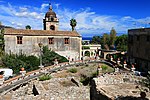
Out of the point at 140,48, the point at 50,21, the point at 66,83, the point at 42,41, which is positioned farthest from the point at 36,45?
the point at 66,83

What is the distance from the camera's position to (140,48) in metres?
31.0

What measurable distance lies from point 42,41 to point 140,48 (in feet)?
56.4

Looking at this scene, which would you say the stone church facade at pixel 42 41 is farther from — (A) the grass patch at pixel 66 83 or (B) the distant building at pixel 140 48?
(A) the grass patch at pixel 66 83

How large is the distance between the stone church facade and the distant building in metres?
10.9

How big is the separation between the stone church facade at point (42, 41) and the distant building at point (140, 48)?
10939mm

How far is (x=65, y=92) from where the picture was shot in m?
13.6

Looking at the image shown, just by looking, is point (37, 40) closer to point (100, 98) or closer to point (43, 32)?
point (43, 32)

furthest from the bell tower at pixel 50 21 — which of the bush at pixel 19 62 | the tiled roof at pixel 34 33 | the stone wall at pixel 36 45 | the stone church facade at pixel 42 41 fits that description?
the bush at pixel 19 62

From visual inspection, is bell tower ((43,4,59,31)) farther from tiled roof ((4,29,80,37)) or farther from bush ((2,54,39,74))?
bush ((2,54,39,74))

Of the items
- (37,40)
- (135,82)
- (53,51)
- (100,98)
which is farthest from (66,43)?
(100,98)

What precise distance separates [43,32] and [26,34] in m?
3.45

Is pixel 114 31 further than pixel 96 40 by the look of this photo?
No

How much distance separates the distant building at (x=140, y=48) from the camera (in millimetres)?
28656

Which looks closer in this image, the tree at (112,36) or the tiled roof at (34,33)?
the tiled roof at (34,33)
